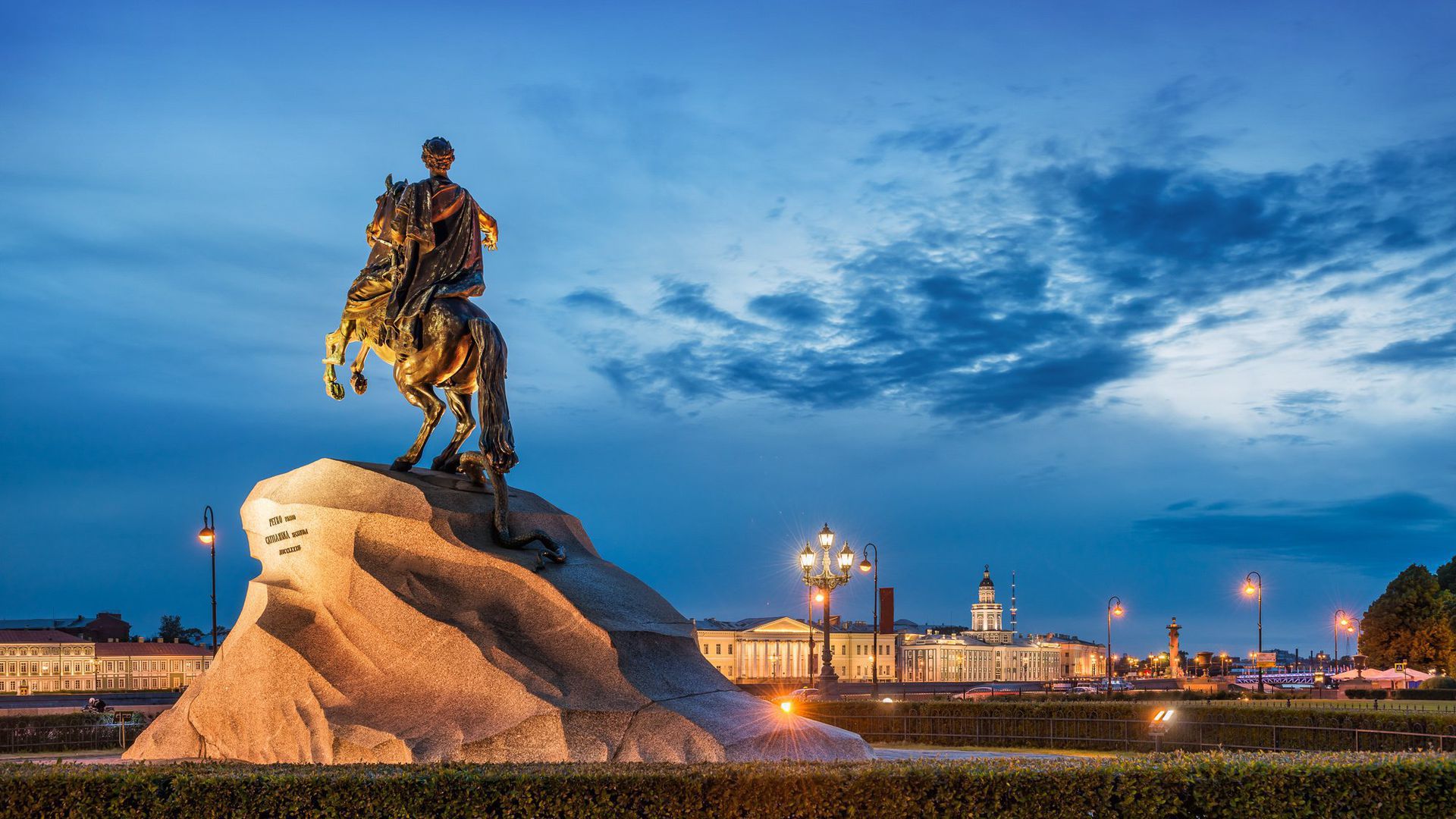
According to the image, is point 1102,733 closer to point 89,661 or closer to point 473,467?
point 473,467

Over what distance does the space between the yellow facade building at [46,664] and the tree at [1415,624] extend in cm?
10053

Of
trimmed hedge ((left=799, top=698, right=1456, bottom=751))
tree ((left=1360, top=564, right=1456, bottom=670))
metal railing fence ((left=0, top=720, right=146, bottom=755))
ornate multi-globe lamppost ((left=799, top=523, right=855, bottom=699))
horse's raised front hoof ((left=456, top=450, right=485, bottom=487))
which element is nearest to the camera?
horse's raised front hoof ((left=456, top=450, right=485, bottom=487))

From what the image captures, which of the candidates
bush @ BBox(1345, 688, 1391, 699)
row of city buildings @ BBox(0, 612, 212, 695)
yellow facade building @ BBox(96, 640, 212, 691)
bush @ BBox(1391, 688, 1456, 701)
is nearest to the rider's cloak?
bush @ BBox(1391, 688, 1456, 701)

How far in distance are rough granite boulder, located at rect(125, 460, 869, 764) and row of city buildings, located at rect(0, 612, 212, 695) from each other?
332ft

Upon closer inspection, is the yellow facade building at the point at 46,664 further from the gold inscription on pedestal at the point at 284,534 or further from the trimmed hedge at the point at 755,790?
the trimmed hedge at the point at 755,790

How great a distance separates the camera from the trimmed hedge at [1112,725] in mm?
23391

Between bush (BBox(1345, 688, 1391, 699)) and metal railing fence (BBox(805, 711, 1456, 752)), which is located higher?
metal railing fence (BBox(805, 711, 1456, 752))

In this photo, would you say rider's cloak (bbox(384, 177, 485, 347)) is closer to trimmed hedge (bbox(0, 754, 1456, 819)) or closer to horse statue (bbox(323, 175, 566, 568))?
horse statue (bbox(323, 175, 566, 568))

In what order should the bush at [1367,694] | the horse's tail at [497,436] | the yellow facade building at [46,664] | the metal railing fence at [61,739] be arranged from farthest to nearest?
the yellow facade building at [46,664]
the bush at [1367,694]
the metal railing fence at [61,739]
the horse's tail at [497,436]

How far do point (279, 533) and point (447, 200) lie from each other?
4376 millimetres

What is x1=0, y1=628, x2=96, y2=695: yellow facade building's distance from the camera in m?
118

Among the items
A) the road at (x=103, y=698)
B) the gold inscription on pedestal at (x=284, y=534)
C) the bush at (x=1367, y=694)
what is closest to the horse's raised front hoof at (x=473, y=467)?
the gold inscription on pedestal at (x=284, y=534)

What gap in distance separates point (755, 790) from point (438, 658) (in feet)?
14.4

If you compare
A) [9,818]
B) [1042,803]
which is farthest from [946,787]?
[9,818]
